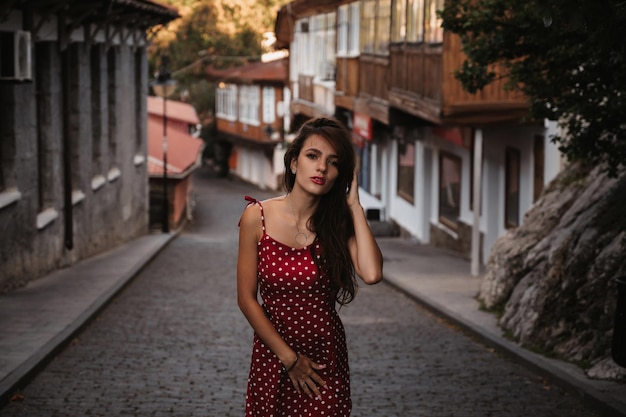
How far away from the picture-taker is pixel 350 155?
5.15 meters

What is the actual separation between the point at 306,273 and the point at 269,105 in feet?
203

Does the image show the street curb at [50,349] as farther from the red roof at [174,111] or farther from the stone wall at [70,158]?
the red roof at [174,111]

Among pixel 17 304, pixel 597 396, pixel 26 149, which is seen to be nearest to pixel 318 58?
pixel 26 149

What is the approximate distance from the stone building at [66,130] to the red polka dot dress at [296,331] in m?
10.5

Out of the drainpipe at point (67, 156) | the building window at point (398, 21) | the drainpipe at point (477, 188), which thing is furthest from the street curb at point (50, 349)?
the building window at point (398, 21)

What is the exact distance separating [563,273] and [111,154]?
16.6m

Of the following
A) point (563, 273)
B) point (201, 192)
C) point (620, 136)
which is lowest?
point (201, 192)

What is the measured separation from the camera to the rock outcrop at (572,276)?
35.7 ft

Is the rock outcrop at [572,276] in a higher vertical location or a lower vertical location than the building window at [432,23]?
lower

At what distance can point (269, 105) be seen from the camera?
6644 cm

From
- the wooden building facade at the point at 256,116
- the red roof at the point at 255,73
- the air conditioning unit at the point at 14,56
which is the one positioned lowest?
the wooden building facade at the point at 256,116

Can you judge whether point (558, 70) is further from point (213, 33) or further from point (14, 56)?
point (213, 33)

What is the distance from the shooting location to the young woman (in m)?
5.02

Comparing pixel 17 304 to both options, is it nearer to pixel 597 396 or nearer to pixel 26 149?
pixel 26 149
